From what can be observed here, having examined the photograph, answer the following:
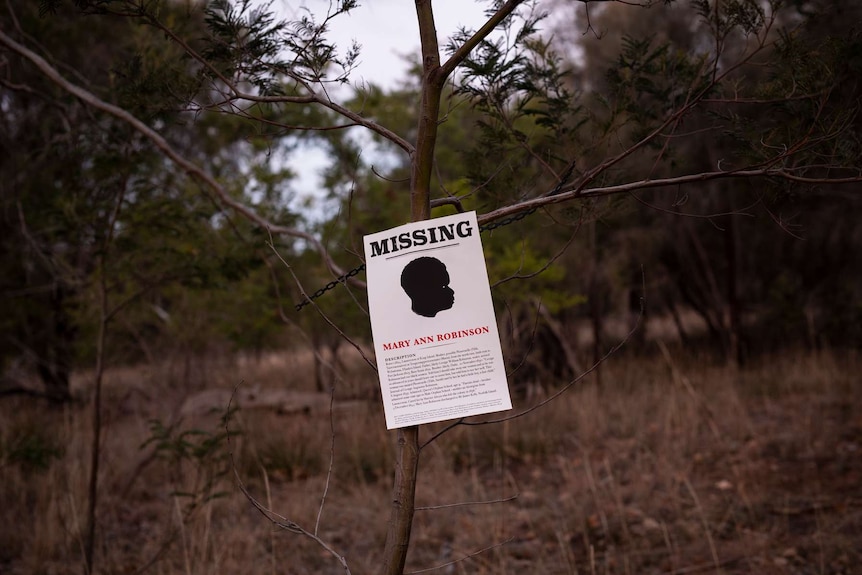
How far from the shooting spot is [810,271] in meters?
13.1

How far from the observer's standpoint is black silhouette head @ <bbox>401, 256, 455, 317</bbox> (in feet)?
5.60

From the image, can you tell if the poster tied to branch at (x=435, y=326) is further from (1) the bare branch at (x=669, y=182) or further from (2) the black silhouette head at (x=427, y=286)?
(1) the bare branch at (x=669, y=182)

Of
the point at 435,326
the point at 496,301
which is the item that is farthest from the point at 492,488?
the point at 435,326

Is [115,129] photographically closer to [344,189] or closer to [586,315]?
[344,189]

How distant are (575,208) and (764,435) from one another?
18.3 feet

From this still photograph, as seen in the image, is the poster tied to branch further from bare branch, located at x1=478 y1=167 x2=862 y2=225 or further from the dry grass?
the dry grass

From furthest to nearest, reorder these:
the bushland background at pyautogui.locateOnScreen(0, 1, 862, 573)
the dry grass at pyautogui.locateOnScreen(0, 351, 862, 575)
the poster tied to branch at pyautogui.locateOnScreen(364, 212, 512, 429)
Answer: the dry grass at pyautogui.locateOnScreen(0, 351, 862, 575), the bushland background at pyautogui.locateOnScreen(0, 1, 862, 573), the poster tied to branch at pyautogui.locateOnScreen(364, 212, 512, 429)

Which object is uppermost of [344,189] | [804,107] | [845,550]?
[344,189]

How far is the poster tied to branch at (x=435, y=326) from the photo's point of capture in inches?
66.1

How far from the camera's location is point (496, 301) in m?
8.72

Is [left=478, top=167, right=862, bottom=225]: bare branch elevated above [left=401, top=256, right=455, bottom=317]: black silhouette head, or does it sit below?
above

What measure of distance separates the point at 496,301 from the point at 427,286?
7.05 metres

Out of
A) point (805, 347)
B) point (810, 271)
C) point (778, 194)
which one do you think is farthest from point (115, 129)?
point (810, 271)

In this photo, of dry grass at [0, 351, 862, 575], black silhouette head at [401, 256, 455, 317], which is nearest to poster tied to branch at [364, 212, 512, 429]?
black silhouette head at [401, 256, 455, 317]
